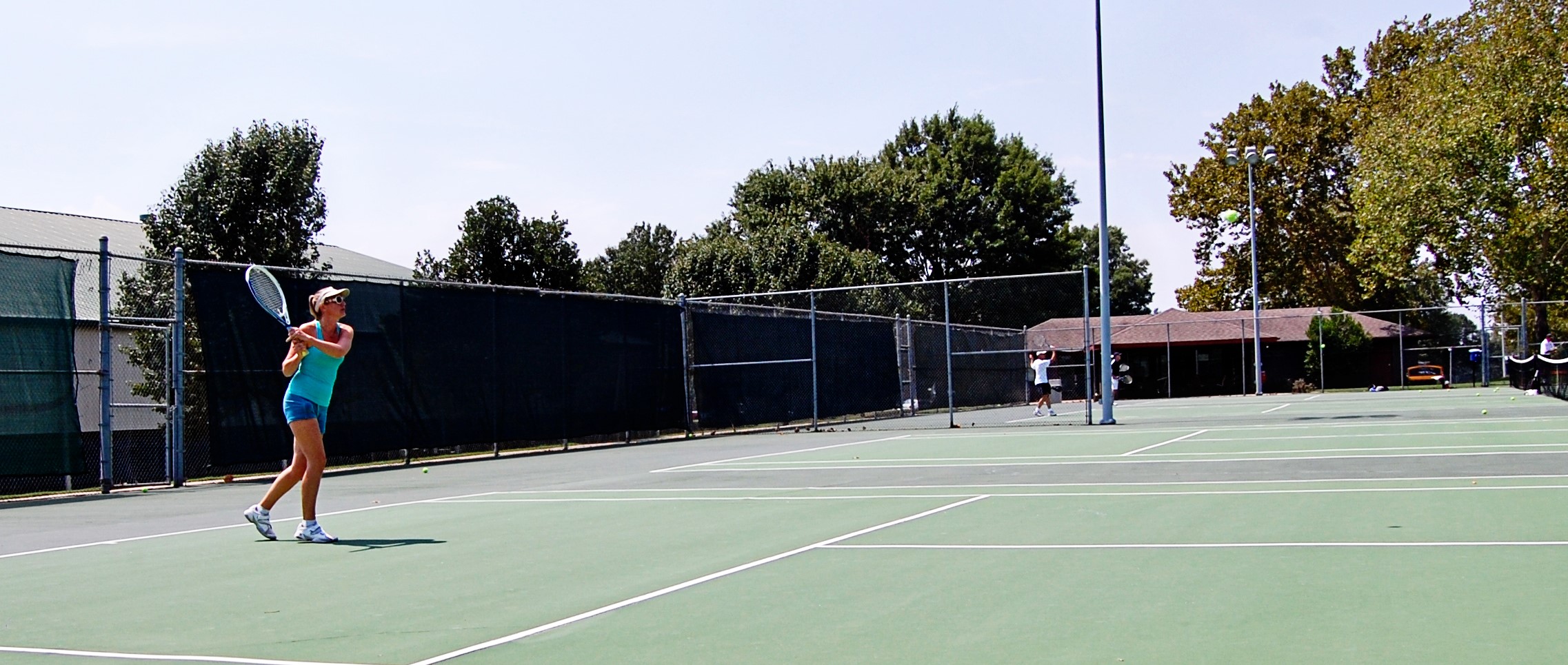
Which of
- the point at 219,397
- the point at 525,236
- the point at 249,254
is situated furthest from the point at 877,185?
the point at 219,397

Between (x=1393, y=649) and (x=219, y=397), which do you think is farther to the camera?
(x=219, y=397)

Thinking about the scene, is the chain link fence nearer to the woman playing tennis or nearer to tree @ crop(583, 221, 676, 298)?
the woman playing tennis

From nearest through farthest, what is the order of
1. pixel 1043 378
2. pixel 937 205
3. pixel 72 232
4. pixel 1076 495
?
pixel 1076 495 < pixel 1043 378 < pixel 72 232 < pixel 937 205

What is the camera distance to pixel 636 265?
75.4 meters

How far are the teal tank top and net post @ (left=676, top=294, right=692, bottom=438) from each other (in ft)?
49.0

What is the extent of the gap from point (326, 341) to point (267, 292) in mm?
1708

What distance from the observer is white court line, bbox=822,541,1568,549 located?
646 centimetres

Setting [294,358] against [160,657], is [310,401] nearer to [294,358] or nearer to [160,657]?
[294,358]

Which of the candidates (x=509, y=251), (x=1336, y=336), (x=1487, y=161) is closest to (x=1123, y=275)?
(x=1336, y=336)

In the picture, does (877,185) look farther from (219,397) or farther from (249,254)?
(219,397)

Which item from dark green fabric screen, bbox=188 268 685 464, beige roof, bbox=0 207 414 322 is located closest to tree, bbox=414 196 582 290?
beige roof, bbox=0 207 414 322

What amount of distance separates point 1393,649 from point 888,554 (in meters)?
2.93

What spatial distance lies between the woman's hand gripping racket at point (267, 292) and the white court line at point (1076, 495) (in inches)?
91.0

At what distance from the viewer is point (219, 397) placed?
1410cm
